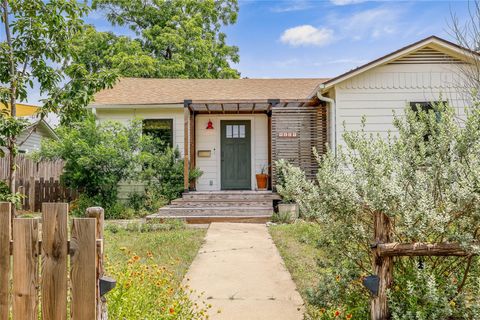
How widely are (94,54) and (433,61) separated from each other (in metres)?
18.4

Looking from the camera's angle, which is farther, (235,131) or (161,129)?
(235,131)

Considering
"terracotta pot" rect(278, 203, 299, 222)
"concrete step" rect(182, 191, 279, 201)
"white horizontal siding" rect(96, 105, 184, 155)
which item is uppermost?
"white horizontal siding" rect(96, 105, 184, 155)

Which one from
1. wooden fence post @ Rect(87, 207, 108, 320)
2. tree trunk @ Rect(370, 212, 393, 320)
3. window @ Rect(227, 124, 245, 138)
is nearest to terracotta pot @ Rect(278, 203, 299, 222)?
window @ Rect(227, 124, 245, 138)

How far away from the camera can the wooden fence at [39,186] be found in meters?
11.1

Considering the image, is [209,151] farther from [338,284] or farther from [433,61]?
[338,284]

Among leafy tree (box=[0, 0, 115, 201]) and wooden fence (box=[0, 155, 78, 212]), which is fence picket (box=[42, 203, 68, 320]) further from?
wooden fence (box=[0, 155, 78, 212])

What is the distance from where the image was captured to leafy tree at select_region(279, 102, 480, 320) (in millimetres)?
2150

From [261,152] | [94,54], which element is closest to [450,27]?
[261,152]

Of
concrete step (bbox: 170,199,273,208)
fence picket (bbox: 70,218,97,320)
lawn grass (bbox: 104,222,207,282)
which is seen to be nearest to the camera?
fence picket (bbox: 70,218,97,320)

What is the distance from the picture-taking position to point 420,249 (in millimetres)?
2154

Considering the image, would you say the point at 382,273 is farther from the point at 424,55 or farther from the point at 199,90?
the point at 199,90

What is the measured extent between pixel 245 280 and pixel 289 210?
506 centimetres

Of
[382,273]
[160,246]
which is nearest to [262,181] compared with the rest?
[160,246]

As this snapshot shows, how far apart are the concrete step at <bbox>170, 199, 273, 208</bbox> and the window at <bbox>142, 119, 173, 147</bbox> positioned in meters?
2.46
